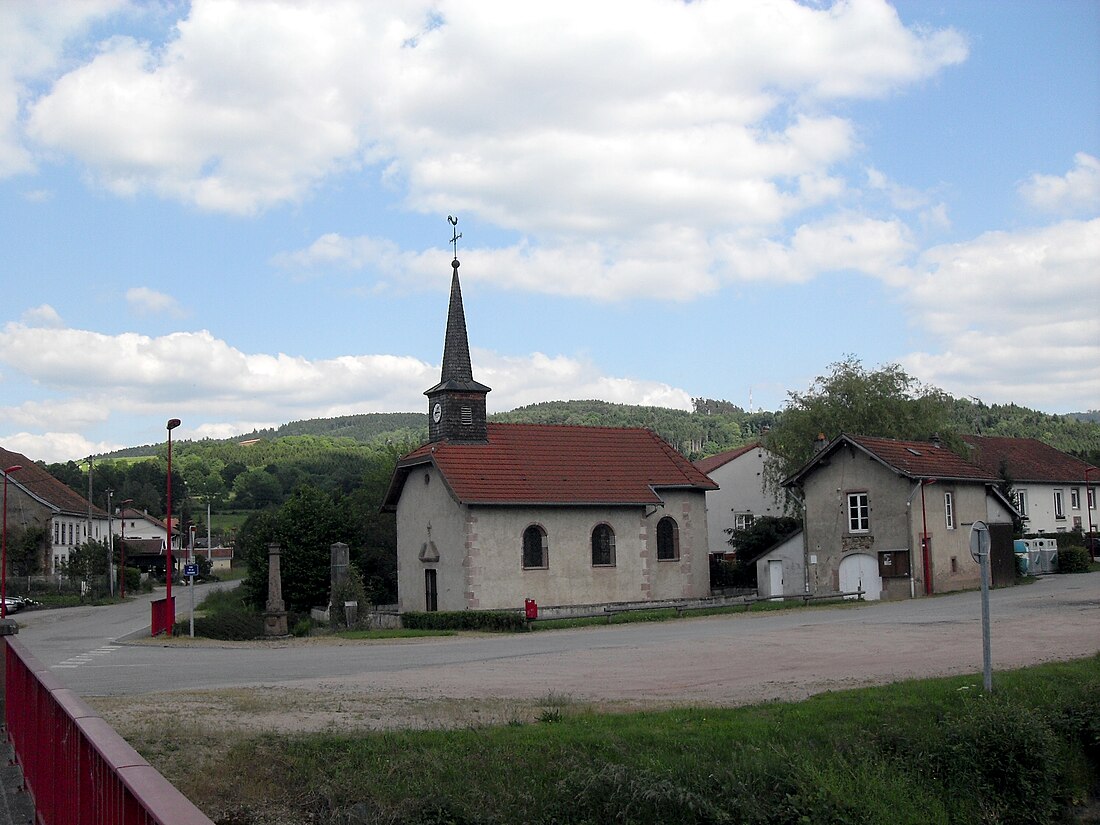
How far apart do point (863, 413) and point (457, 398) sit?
21.5 m

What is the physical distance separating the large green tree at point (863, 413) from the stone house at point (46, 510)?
4318 cm

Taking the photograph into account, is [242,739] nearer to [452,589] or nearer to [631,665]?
[631,665]

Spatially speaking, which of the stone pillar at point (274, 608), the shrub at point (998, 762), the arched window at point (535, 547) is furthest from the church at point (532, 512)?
the shrub at point (998, 762)

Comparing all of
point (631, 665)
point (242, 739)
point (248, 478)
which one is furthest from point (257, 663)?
point (248, 478)

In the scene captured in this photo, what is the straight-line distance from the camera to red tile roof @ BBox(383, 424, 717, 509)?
42.3 meters

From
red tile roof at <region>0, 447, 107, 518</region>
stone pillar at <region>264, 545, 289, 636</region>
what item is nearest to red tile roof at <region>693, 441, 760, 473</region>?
stone pillar at <region>264, 545, 289, 636</region>

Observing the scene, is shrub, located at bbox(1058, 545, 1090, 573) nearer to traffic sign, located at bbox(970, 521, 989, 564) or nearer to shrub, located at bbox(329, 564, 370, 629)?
shrub, located at bbox(329, 564, 370, 629)

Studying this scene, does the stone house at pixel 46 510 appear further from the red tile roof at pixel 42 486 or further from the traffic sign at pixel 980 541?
the traffic sign at pixel 980 541

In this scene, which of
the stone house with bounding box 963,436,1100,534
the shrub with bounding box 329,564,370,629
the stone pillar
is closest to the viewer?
the stone pillar

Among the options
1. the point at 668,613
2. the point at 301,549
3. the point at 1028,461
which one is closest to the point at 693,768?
the point at 668,613

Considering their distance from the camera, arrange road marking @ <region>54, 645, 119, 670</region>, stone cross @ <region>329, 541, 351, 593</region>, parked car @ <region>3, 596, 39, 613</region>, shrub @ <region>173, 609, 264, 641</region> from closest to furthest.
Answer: road marking @ <region>54, 645, 119, 670</region> → shrub @ <region>173, 609, 264, 641</region> → stone cross @ <region>329, 541, 351, 593</region> → parked car @ <region>3, 596, 39, 613</region>

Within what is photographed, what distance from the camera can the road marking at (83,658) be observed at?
938 inches

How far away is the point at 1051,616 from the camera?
27734 millimetres

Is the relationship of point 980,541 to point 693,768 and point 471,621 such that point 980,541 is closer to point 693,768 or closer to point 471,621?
point 693,768
